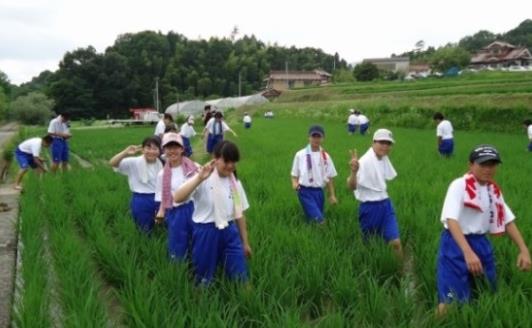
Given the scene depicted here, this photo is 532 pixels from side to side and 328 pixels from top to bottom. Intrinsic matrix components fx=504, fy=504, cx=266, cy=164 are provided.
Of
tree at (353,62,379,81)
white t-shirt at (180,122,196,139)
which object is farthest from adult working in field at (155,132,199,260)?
tree at (353,62,379,81)

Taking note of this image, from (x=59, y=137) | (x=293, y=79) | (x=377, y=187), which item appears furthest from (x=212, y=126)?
(x=293, y=79)

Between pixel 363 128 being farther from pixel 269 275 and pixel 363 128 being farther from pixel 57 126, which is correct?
pixel 269 275

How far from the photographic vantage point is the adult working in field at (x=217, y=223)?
3570 mm

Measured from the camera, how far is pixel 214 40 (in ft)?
266

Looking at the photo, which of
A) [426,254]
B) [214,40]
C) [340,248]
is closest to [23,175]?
[340,248]

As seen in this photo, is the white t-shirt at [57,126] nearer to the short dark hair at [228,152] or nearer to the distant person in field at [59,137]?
the distant person in field at [59,137]

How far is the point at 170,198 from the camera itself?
14.4 feet

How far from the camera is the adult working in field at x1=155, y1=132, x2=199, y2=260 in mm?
4176

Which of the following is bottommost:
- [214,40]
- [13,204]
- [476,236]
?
[13,204]

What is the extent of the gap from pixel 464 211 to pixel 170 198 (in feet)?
7.94

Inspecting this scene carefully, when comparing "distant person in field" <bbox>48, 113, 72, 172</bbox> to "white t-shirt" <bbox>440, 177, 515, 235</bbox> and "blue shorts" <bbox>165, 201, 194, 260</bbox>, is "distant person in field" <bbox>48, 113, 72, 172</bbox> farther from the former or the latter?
"white t-shirt" <bbox>440, 177, 515, 235</bbox>

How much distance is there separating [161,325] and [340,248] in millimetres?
2061

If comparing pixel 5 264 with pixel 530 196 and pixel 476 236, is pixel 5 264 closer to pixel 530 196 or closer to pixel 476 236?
pixel 476 236

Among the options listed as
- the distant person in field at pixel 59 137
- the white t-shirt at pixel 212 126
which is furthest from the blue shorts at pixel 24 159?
the white t-shirt at pixel 212 126
